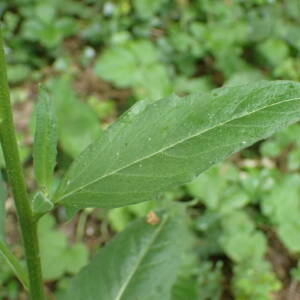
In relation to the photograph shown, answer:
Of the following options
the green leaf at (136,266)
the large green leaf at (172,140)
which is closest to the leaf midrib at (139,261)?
the green leaf at (136,266)

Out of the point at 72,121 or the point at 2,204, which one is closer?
the point at 2,204

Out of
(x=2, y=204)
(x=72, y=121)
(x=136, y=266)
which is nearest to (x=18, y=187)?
(x=2, y=204)

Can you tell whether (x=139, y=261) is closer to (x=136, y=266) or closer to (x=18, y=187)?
(x=136, y=266)

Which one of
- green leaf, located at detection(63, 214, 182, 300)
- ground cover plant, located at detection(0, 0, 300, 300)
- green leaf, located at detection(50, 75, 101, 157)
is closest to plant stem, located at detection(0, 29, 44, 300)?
ground cover plant, located at detection(0, 0, 300, 300)

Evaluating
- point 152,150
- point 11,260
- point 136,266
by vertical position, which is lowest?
point 136,266

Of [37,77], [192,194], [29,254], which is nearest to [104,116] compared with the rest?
[37,77]

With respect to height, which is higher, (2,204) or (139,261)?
(2,204)

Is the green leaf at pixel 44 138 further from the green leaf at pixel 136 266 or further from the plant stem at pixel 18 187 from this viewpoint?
the green leaf at pixel 136 266
